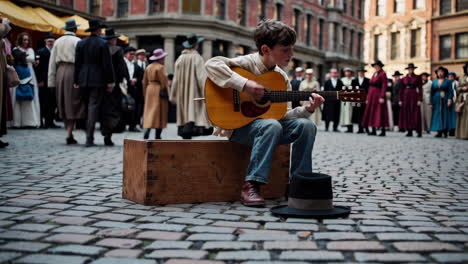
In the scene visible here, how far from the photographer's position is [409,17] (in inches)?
1793

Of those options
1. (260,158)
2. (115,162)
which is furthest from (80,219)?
(115,162)

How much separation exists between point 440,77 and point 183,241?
14.8 metres

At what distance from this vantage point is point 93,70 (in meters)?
8.84

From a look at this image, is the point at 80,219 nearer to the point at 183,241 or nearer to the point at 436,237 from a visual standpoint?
the point at 183,241

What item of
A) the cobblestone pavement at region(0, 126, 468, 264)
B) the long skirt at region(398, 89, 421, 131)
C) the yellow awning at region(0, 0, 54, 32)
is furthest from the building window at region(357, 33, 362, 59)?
the cobblestone pavement at region(0, 126, 468, 264)

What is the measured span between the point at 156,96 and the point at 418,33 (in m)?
40.4

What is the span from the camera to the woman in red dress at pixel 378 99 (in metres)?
14.8

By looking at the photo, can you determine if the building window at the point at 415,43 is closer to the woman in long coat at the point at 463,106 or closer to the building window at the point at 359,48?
the building window at the point at 359,48

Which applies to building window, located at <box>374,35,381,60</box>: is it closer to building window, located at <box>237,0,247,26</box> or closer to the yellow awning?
building window, located at <box>237,0,247,26</box>

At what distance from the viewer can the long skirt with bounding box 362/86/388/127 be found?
1502 centimetres

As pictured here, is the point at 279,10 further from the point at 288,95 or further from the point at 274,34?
the point at 288,95

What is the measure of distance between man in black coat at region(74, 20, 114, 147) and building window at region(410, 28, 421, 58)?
41.1m

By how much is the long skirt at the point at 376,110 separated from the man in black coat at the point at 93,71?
879 cm

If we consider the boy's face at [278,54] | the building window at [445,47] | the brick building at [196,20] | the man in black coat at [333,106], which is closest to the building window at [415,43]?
the building window at [445,47]
